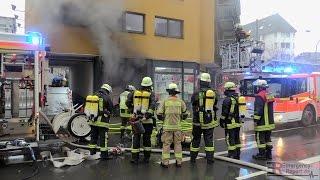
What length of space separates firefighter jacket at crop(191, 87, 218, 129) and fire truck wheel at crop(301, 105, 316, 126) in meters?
7.25

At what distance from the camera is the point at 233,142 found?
29.6 ft

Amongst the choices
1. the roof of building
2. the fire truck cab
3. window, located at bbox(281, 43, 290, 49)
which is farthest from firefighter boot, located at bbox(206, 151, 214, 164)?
window, located at bbox(281, 43, 290, 49)

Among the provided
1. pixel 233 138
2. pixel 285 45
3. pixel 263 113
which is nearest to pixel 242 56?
pixel 263 113

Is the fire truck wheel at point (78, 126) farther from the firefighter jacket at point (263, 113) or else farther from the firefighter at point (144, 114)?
the firefighter jacket at point (263, 113)

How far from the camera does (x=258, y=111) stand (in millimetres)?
9023

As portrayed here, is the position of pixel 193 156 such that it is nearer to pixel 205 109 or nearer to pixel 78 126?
pixel 205 109

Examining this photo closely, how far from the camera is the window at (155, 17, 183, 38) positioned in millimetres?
20891

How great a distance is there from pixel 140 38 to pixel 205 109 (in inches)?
457

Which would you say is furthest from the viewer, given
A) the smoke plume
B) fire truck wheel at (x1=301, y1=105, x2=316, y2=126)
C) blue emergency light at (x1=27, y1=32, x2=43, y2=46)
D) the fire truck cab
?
the smoke plume

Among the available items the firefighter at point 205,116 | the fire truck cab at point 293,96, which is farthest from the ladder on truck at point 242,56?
the firefighter at point 205,116

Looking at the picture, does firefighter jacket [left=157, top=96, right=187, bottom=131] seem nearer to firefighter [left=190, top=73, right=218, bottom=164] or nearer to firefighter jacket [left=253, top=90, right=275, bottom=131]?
firefighter [left=190, top=73, right=218, bottom=164]

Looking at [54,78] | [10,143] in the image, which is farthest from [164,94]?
[10,143]

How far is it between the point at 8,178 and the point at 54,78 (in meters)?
5.05

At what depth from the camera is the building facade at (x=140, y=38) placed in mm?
17344
